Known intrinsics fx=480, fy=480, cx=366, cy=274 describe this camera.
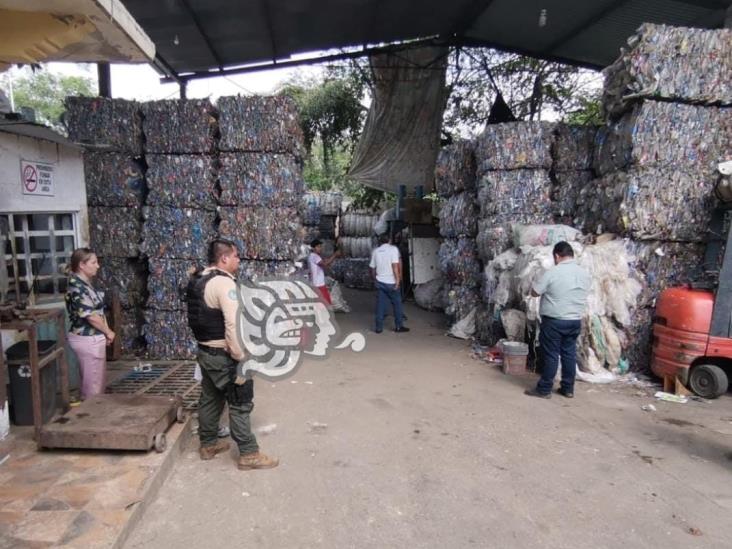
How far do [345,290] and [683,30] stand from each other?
1066cm

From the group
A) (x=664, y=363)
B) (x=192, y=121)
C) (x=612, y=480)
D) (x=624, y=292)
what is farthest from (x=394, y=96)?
(x=612, y=480)

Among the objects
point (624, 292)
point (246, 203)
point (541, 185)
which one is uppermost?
point (541, 185)

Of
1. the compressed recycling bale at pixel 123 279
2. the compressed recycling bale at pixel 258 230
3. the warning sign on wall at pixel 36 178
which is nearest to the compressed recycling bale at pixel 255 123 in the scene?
the compressed recycling bale at pixel 258 230

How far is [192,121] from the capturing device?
6.36 meters

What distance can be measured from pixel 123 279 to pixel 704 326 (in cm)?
733

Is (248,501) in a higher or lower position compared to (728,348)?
lower

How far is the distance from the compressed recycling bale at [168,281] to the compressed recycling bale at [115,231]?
0.42 metres

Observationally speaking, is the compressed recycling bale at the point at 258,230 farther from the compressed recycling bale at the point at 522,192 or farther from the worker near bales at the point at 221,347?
the compressed recycling bale at the point at 522,192

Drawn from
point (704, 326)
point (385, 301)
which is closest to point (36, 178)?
point (385, 301)

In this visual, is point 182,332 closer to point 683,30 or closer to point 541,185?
point 541,185

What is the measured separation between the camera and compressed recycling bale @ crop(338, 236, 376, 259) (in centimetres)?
1675

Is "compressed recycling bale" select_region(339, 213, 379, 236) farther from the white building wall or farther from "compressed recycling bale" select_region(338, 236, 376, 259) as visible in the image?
the white building wall

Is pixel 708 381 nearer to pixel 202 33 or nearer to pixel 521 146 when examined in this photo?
pixel 521 146

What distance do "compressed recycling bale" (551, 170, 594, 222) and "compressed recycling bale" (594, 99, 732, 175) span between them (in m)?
1.48
